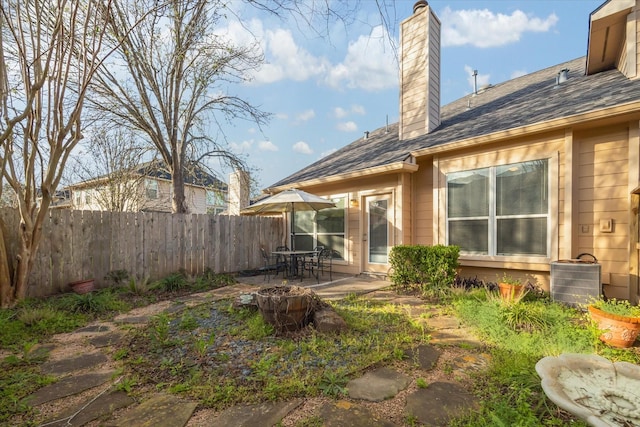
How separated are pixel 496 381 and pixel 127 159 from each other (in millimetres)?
12501

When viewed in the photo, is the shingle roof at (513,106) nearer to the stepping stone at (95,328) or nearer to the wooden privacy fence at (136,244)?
the wooden privacy fence at (136,244)

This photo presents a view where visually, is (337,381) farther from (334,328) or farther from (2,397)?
(2,397)

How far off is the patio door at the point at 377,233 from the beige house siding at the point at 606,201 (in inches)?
136

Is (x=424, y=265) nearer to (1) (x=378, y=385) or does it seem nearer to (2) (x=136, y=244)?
(1) (x=378, y=385)

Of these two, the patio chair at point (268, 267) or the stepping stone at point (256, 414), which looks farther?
the patio chair at point (268, 267)

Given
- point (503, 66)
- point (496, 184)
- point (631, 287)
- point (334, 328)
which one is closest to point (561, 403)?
point (334, 328)

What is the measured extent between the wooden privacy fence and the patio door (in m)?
3.33

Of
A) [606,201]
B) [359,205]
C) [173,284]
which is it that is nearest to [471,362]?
[606,201]

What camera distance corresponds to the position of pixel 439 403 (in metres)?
2.16

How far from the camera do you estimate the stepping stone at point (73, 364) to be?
277 cm

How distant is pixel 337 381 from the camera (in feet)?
8.00

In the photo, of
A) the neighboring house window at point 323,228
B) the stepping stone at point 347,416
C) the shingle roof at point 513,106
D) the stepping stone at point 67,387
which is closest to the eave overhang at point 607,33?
the shingle roof at point 513,106

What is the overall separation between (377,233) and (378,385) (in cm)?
503

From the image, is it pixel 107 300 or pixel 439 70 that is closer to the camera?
pixel 107 300
